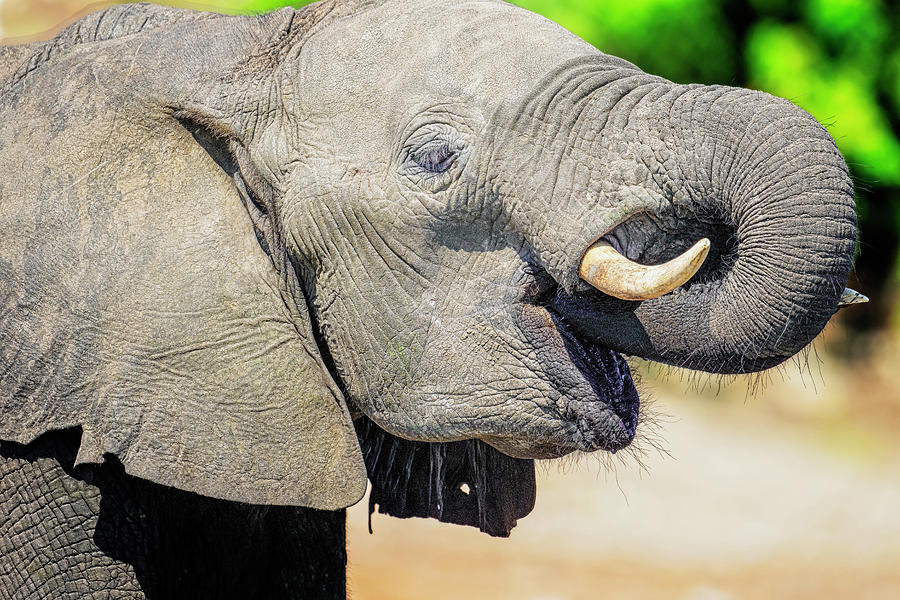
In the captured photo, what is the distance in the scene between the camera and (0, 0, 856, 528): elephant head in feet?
9.20

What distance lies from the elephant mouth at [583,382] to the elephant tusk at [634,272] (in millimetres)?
218

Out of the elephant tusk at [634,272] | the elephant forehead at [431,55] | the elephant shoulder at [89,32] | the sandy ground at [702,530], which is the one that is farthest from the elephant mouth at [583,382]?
the sandy ground at [702,530]

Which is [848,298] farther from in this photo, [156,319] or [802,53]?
[802,53]

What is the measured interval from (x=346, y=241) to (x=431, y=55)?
484mm

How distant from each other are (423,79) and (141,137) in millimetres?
745

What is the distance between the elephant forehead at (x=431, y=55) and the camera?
2.91m

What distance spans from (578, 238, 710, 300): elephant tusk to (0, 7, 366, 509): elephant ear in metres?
0.80

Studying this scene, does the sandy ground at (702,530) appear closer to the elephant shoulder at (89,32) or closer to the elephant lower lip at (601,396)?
the elephant lower lip at (601,396)

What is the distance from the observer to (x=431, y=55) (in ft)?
9.80

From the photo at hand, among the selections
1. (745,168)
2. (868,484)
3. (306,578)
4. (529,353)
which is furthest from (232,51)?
(868,484)

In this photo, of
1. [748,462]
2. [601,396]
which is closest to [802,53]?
[748,462]

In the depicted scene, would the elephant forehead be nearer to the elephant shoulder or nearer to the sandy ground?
the elephant shoulder

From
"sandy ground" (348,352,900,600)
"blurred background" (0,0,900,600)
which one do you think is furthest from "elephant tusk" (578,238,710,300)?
"blurred background" (0,0,900,600)

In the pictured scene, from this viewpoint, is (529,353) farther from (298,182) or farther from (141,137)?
(141,137)
